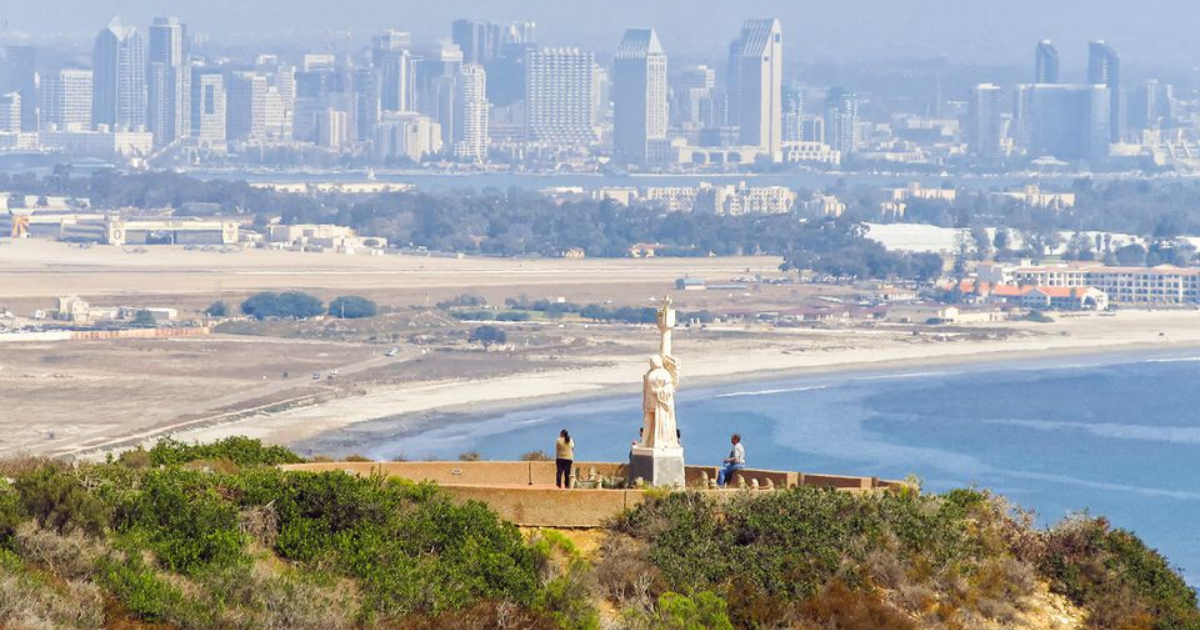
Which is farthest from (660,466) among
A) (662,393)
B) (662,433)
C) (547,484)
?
(547,484)

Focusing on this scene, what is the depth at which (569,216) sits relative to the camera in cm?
15175

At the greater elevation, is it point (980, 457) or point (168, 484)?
point (168, 484)

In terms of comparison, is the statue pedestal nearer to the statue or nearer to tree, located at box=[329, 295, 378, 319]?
the statue

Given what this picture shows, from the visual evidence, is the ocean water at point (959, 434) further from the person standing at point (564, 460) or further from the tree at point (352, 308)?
the person standing at point (564, 460)

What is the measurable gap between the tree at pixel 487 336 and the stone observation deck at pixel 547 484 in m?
64.1

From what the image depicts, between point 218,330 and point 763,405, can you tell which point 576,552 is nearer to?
point 763,405

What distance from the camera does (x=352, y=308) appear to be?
91.8m

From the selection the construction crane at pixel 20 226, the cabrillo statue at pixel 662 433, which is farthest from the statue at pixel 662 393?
the construction crane at pixel 20 226

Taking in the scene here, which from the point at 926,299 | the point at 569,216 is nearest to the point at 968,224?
the point at 569,216

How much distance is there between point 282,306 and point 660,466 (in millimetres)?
76024

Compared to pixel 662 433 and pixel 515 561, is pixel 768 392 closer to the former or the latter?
pixel 662 433

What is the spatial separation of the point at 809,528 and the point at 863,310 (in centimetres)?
8571

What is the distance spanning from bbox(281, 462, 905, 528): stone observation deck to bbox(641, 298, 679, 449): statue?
0.34 m

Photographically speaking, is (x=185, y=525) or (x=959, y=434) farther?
(x=959, y=434)
